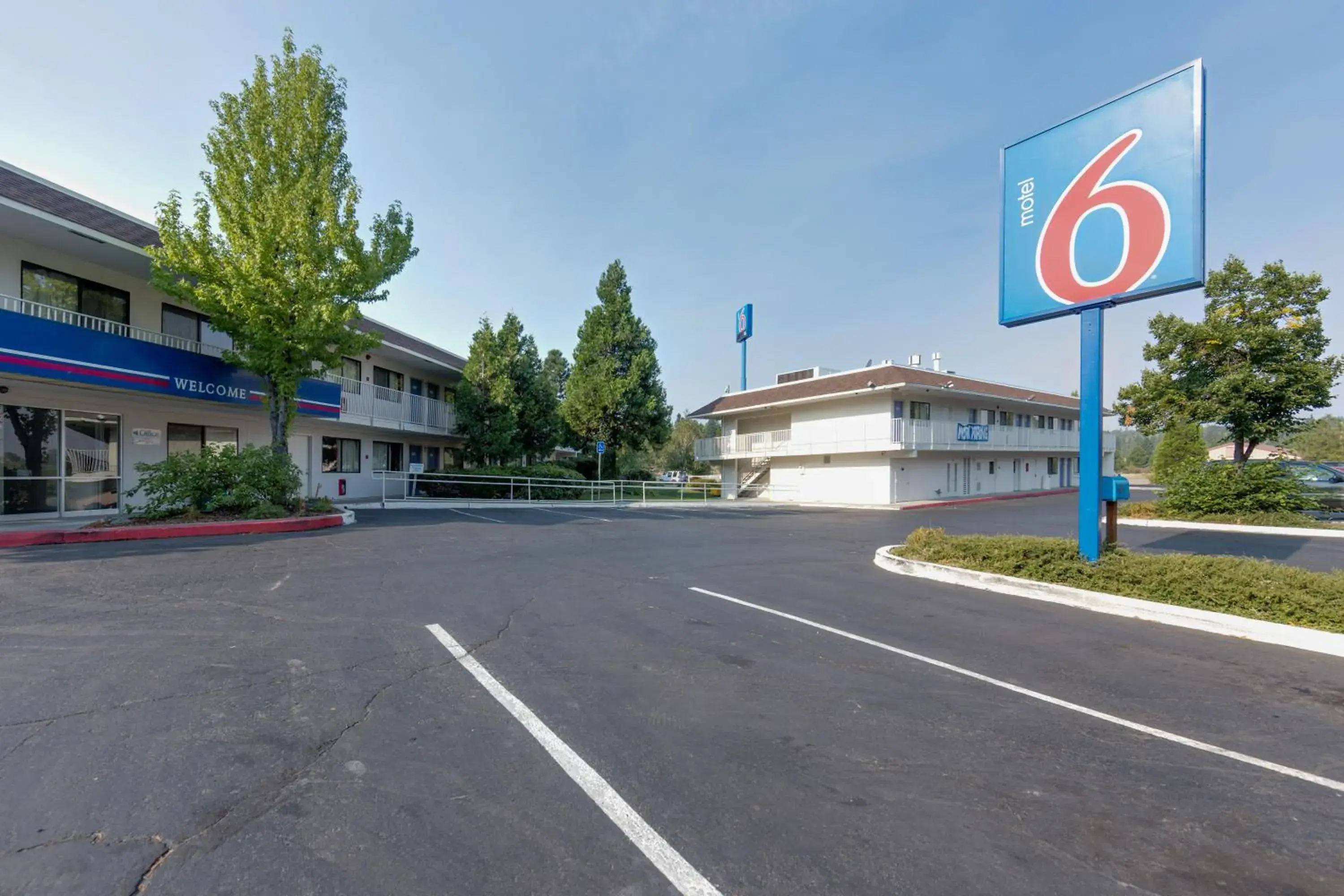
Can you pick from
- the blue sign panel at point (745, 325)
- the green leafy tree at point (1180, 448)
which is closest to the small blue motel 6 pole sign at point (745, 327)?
the blue sign panel at point (745, 325)

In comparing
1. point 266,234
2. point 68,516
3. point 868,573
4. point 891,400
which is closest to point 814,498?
point 891,400

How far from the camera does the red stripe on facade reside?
11.0 metres

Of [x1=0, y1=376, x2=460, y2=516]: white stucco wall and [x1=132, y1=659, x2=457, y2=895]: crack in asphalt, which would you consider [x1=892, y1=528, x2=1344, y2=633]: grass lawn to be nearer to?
[x1=132, y1=659, x2=457, y2=895]: crack in asphalt

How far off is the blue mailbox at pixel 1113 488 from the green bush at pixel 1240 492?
12.1 metres

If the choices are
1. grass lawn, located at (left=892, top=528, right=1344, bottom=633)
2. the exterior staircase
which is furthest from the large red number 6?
the exterior staircase

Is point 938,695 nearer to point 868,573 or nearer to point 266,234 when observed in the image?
point 868,573

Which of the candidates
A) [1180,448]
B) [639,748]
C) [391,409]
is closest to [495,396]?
[391,409]

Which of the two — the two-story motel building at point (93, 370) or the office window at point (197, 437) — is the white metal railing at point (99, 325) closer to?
the two-story motel building at point (93, 370)

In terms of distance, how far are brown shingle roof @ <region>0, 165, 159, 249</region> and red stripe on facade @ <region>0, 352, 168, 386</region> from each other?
282 centimetres

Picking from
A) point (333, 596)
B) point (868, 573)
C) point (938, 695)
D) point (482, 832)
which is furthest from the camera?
point (868, 573)

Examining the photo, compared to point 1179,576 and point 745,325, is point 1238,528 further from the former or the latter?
point 745,325

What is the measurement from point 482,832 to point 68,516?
16291 millimetres

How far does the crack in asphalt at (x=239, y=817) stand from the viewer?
2.42 m

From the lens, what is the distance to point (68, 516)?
13047 mm
